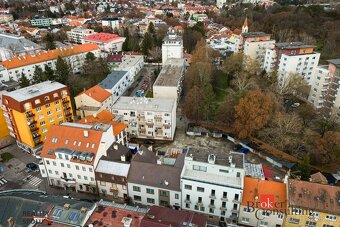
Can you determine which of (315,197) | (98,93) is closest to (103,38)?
(98,93)

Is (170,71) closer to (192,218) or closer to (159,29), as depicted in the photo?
(192,218)

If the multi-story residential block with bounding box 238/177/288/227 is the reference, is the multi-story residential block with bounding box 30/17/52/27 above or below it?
above

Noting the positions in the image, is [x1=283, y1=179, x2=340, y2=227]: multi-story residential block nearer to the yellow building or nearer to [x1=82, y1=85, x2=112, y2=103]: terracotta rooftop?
[x1=82, y1=85, x2=112, y2=103]: terracotta rooftop

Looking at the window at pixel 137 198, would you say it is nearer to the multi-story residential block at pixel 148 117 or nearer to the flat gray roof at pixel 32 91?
the multi-story residential block at pixel 148 117


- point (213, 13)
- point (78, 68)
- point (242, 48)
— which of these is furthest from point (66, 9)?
point (242, 48)

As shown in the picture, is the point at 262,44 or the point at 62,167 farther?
the point at 262,44

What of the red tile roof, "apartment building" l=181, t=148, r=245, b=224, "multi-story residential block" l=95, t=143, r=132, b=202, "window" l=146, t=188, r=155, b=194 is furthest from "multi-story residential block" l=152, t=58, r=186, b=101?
the red tile roof
